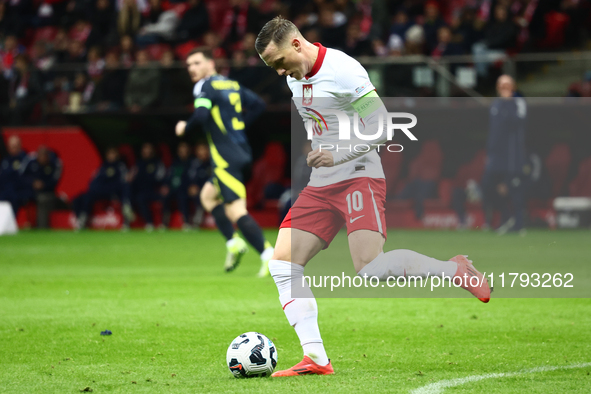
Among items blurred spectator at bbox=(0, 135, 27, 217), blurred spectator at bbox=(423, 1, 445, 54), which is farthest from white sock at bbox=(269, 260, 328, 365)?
blurred spectator at bbox=(0, 135, 27, 217)

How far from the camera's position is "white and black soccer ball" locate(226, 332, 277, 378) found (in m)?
A: 4.37

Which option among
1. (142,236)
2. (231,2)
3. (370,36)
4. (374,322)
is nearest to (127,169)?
(142,236)

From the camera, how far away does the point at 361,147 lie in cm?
440

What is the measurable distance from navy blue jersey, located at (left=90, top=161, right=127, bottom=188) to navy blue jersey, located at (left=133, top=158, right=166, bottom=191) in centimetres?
34

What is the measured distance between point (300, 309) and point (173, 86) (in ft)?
44.8

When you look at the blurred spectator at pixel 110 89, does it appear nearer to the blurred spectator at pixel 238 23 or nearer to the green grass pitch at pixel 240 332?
the blurred spectator at pixel 238 23

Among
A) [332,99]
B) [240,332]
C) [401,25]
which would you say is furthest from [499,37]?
[332,99]

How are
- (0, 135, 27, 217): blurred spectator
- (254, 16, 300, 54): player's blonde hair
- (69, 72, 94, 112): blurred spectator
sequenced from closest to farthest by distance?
(254, 16, 300, 54): player's blonde hair < (69, 72, 94, 112): blurred spectator < (0, 135, 27, 217): blurred spectator

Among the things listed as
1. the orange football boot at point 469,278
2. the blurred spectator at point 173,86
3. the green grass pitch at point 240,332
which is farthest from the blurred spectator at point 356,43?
the orange football boot at point 469,278

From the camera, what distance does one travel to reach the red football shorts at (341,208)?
4.46 metres

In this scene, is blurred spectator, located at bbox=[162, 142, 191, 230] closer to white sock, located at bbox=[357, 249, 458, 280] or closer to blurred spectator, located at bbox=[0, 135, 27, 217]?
blurred spectator, located at bbox=[0, 135, 27, 217]

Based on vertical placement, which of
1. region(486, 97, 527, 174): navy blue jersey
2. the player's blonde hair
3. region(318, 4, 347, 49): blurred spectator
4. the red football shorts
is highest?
the player's blonde hair

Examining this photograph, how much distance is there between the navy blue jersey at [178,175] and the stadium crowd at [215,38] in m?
1.43

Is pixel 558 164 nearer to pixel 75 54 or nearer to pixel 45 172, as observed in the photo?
pixel 45 172
